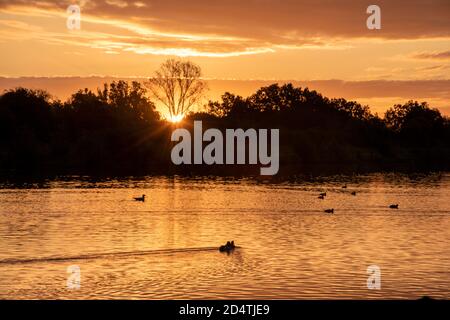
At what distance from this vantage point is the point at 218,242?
49.5 meters

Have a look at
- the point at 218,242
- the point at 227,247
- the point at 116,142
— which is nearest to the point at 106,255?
the point at 227,247

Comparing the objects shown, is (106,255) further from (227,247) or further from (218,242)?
(218,242)

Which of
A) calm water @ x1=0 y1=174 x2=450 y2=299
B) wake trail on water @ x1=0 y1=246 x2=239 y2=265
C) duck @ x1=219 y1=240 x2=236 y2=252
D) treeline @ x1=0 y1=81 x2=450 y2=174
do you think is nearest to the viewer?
calm water @ x1=0 y1=174 x2=450 y2=299

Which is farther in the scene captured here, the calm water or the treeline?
the treeline

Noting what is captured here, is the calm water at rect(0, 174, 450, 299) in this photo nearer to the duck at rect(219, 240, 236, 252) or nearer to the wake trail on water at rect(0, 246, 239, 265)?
the wake trail on water at rect(0, 246, 239, 265)

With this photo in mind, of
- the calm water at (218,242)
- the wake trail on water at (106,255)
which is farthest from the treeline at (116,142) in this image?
the wake trail on water at (106,255)

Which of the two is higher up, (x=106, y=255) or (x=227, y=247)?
(x=227, y=247)

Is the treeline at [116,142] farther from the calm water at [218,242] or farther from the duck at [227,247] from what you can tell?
the duck at [227,247]

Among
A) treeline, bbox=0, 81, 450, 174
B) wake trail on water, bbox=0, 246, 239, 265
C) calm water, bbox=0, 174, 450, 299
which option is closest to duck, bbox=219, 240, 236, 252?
calm water, bbox=0, 174, 450, 299

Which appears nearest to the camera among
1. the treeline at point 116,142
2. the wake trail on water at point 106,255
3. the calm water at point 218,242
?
the calm water at point 218,242

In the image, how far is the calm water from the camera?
3419 cm

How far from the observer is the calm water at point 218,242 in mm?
34188

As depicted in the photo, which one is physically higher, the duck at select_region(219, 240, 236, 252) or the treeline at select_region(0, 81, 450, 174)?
the treeline at select_region(0, 81, 450, 174)

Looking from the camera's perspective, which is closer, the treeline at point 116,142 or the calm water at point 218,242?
the calm water at point 218,242
